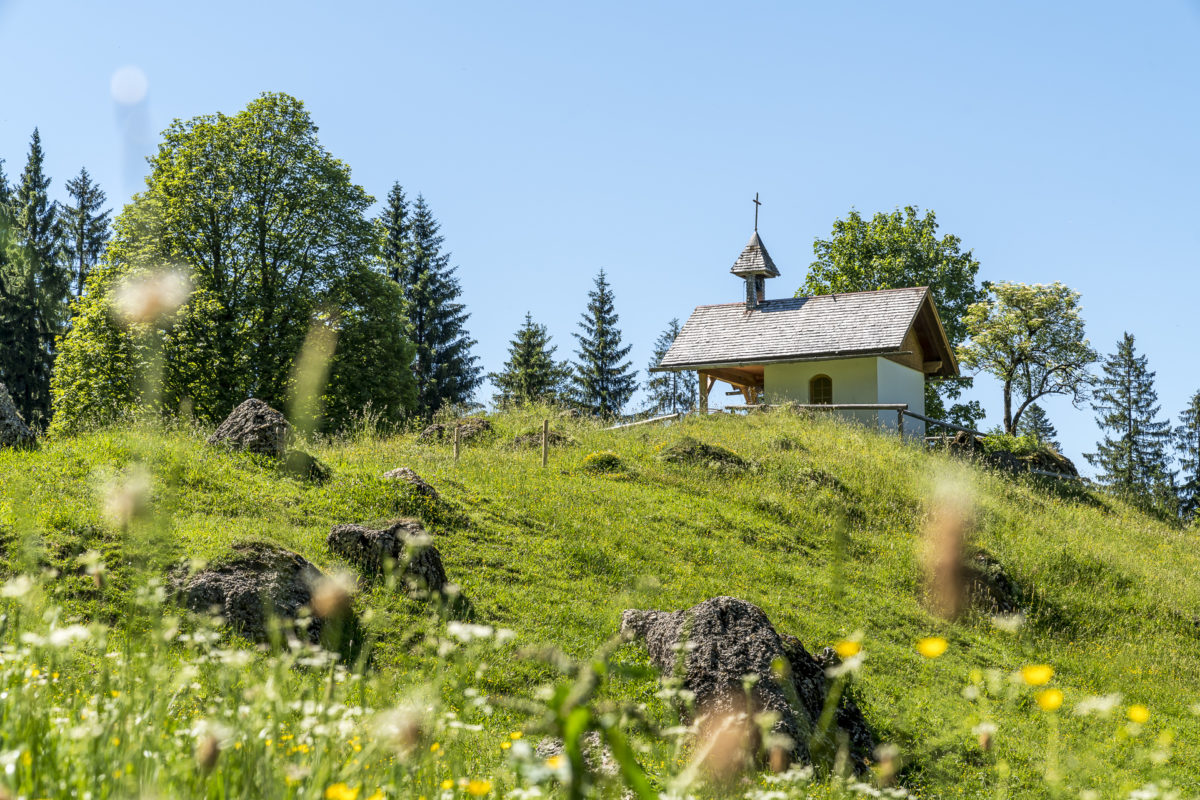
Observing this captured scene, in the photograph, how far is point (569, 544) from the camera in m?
13.3

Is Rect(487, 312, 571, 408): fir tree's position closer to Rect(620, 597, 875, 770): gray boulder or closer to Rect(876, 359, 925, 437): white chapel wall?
Rect(876, 359, 925, 437): white chapel wall

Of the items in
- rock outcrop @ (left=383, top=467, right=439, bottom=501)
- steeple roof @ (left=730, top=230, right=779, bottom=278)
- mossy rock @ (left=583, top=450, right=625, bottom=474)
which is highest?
steeple roof @ (left=730, top=230, right=779, bottom=278)

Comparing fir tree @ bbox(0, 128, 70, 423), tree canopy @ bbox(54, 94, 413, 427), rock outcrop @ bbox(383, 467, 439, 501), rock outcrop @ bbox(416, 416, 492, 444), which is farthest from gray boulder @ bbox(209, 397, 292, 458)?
fir tree @ bbox(0, 128, 70, 423)

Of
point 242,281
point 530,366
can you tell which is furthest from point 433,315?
point 242,281

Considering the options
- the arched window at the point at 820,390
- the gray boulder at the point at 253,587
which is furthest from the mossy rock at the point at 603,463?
the arched window at the point at 820,390

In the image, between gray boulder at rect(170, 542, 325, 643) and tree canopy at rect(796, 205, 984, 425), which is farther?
tree canopy at rect(796, 205, 984, 425)

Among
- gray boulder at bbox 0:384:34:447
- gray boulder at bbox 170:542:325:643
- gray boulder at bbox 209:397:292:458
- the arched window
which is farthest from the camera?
the arched window

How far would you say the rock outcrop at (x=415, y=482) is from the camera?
13.5 meters

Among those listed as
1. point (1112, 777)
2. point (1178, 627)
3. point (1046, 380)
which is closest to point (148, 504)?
point (1112, 777)

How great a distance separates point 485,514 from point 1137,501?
2386 centimetres

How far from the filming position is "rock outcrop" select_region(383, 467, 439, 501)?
13.5 metres

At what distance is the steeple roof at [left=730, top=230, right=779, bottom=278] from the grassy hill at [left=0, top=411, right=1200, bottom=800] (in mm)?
13821

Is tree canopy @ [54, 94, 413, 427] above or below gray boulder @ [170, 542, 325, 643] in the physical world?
above

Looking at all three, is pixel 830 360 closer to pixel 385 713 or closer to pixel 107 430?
pixel 107 430
